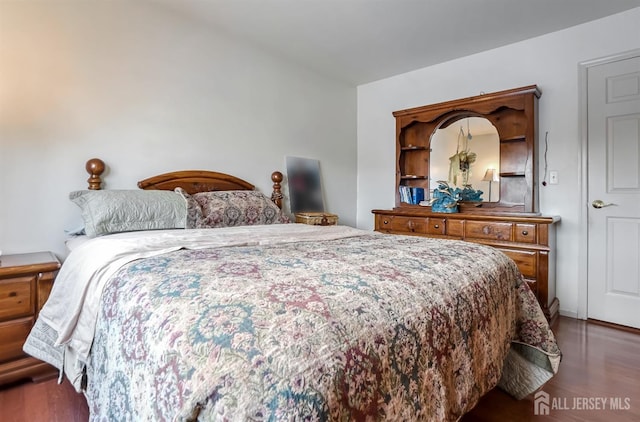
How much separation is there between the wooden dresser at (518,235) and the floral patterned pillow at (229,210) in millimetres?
1394

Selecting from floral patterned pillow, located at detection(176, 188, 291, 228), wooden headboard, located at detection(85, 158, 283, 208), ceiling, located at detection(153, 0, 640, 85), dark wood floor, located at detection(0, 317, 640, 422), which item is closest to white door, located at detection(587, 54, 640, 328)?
ceiling, located at detection(153, 0, 640, 85)

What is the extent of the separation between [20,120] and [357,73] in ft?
9.76

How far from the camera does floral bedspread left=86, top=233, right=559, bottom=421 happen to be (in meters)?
0.55

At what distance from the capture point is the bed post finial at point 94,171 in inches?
83.6

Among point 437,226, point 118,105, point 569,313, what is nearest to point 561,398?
point 569,313

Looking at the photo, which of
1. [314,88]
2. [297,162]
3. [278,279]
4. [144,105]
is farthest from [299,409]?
[314,88]

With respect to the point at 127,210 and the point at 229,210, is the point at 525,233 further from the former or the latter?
the point at 127,210

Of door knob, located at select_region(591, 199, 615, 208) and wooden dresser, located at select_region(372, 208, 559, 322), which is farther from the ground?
door knob, located at select_region(591, 199, 615, 208)

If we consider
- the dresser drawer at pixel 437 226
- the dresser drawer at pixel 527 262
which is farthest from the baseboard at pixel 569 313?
the dresser drawer at pixel 437 226

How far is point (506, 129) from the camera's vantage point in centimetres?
295

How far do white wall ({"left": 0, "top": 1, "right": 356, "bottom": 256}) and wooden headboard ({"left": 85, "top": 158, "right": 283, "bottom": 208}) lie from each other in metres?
0.07

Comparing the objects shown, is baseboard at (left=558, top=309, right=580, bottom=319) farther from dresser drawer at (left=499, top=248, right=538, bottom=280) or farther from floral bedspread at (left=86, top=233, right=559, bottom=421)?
floral bedspread at (left=86, top=233, right=559, bottom=421)

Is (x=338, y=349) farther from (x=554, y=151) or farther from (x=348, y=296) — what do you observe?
(x=554, y=151)

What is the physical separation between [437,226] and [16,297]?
9.60ft
